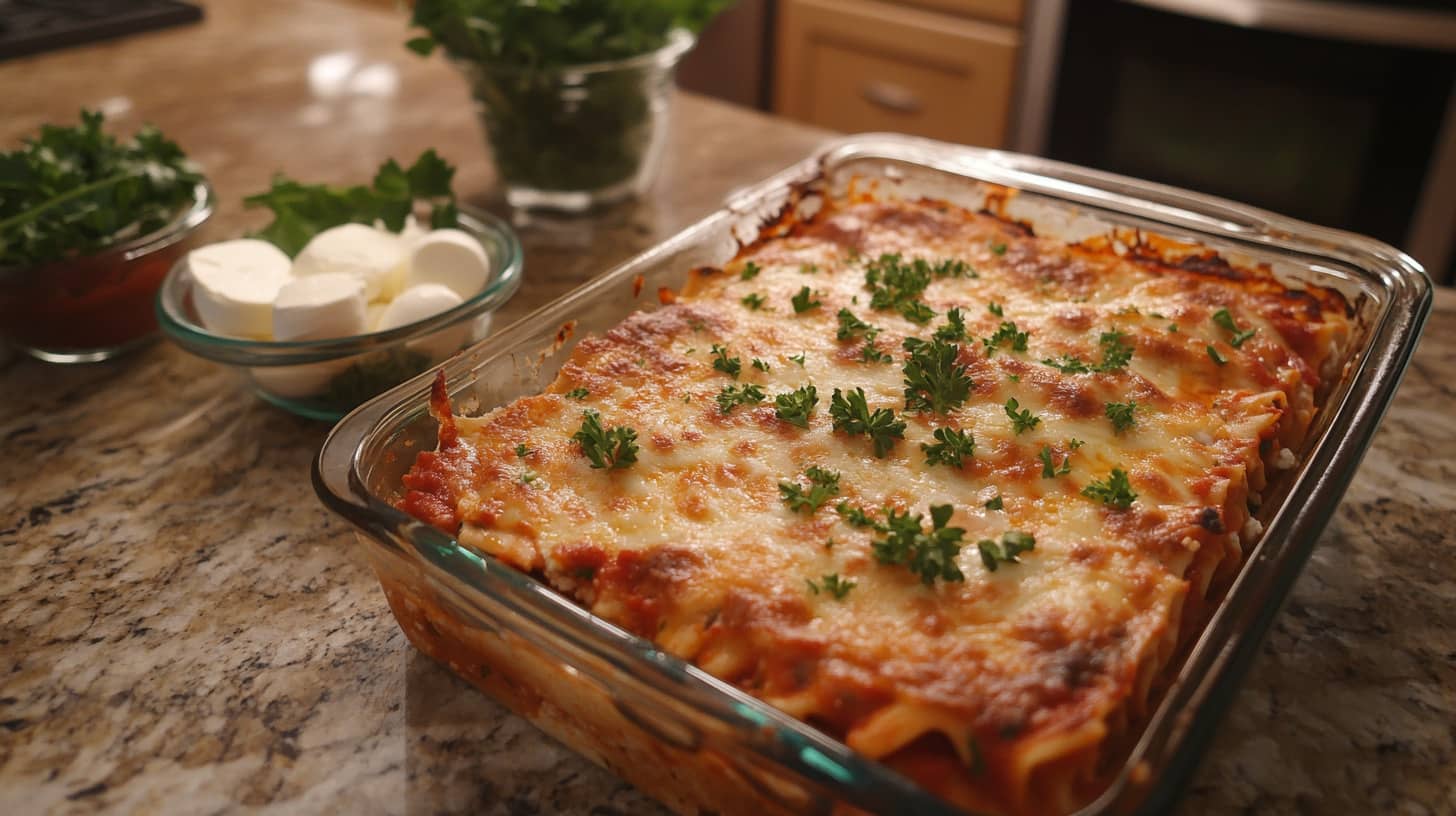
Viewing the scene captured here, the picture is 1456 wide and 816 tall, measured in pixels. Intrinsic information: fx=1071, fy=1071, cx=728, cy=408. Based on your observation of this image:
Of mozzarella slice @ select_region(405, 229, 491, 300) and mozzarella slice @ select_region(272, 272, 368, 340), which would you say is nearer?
mozzarella slice @ select_region(272, 272, 368, 340)

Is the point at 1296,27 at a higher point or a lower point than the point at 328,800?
higher

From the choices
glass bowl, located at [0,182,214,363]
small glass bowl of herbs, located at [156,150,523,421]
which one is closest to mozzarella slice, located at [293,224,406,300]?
small glass bowl of herbs, located at [156,150,523,421]

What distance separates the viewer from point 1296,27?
2340mm

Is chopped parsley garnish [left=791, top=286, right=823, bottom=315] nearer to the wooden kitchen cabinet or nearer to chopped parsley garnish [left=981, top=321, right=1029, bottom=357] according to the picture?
chopped parsley garnish [left=981, top=321, right=1029, bottom=357]

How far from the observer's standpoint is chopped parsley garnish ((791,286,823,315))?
4.38ft

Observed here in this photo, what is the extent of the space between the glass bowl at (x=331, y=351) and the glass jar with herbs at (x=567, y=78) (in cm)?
48

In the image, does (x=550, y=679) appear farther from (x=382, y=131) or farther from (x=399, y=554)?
(x=382, y=131)

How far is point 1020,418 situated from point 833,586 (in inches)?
12.8

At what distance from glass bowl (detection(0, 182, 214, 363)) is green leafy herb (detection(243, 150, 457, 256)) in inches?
5.2

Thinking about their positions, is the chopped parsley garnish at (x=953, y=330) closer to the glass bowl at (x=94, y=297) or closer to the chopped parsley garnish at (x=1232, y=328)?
the chopped parsley garnish at (x=1232, y=328)

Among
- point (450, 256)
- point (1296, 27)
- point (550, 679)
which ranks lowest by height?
point (550, 679)

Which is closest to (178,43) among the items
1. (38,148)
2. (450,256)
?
(38,148)

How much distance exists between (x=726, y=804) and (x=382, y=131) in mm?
1920

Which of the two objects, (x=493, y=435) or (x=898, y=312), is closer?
(x=493, y=435)
